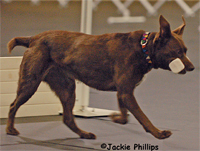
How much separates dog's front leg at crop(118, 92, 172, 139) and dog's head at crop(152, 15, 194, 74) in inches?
13.2

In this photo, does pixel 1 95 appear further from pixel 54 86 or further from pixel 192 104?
pixel 192 104

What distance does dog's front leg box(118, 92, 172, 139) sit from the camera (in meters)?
2.70

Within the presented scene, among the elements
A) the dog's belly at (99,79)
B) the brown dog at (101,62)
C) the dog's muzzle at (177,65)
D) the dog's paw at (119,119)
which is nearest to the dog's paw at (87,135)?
the brown dog at (101,62)

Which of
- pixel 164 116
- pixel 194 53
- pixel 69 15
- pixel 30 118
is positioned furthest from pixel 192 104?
pixel 69 15

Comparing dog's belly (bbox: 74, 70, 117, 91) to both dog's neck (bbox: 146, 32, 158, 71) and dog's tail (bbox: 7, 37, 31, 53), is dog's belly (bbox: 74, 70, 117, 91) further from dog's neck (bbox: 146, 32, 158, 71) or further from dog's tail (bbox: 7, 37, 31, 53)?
dog's tail (bbox: 7, 37, 31, 53)

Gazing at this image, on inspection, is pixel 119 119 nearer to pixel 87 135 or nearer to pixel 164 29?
pixel 87 135

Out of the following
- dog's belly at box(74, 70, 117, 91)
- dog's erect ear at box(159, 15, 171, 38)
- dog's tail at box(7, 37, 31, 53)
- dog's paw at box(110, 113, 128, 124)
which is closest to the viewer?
dog's erect ear at box(159, 15, 171, 38)

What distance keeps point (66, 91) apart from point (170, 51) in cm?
102

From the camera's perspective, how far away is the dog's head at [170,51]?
104 inches

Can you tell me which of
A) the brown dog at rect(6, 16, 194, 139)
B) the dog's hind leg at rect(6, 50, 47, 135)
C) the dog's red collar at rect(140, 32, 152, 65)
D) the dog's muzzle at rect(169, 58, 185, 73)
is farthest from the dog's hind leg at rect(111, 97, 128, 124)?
the dog's hind leg at rect(6, 50, 47, 135)

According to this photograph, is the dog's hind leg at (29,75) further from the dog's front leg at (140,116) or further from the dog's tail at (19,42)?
the dog's front leg at (140,116)

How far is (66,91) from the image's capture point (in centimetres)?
333

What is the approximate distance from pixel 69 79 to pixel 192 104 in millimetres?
1990

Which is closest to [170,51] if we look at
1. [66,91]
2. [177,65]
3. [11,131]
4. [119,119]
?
[177,65]
